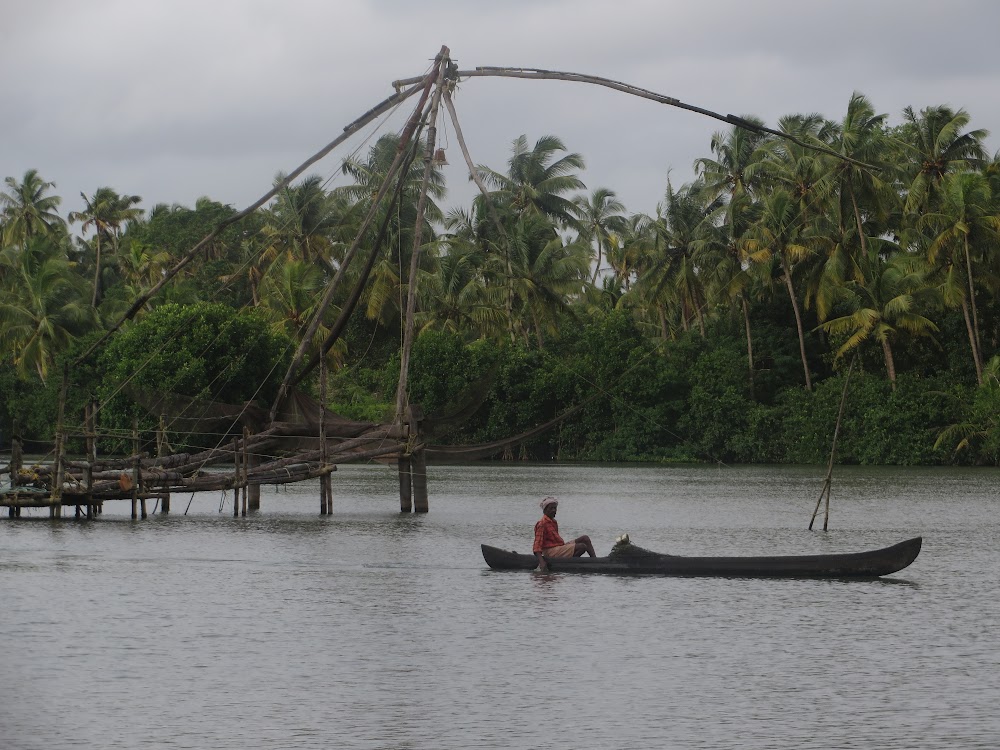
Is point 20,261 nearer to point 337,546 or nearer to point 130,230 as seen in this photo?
point 130,230

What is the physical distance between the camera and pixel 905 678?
42.5ft

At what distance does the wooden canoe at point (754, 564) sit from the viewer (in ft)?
60.8

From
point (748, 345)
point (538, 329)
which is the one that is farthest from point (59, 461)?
point (538, 329)

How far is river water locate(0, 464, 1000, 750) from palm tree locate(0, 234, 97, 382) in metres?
32.5

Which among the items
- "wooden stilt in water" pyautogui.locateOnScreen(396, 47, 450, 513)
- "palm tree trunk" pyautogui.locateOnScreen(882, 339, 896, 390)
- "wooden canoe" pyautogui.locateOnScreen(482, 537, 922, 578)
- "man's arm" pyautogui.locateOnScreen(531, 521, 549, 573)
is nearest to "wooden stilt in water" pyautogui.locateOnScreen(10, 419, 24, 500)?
"wooden stilt in water" pyautogui.locateOnScreen(396, 47, 450, 513)

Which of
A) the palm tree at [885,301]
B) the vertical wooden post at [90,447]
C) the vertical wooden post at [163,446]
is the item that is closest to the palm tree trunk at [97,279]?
Result: the palm tree at [885,301]

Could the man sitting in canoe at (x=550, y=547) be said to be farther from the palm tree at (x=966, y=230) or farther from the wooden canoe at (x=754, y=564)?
the palm tree at (x=966, y=230)

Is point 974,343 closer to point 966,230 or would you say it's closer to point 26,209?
point 966,230

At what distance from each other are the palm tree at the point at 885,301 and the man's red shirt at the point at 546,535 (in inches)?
1364

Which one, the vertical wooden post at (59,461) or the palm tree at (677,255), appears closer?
the vertical wooden post at (59,461)

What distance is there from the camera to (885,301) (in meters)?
53.3

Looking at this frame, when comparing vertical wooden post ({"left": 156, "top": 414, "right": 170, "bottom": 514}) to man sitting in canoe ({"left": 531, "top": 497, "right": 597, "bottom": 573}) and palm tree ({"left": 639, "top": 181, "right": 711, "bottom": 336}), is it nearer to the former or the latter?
man sitting in canoe ({"left": 531, "top": 497, "right": 597, "bottom": 573})

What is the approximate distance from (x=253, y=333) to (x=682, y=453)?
21.3 m

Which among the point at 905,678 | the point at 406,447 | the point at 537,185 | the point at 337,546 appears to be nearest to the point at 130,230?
the point at 537,185
